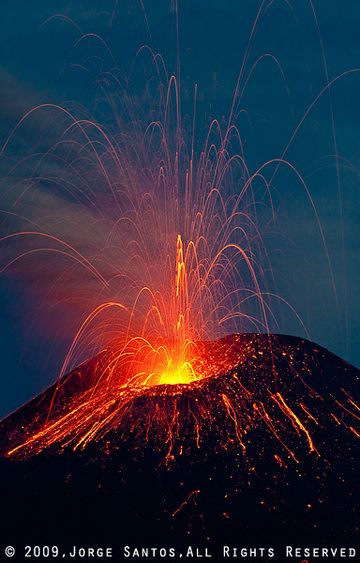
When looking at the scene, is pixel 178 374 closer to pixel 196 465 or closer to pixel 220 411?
pixel 220 411

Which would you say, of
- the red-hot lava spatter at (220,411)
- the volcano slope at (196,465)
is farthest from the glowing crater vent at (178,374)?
the volcano slope at (196,465)

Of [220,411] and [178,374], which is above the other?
[178,374]

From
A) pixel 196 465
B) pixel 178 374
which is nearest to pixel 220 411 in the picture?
pixel 196 465

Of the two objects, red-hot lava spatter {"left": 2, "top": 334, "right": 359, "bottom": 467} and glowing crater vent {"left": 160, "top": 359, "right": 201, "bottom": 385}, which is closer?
red-hot lava spatter {"left": 2, "top": 334, "right": 359, "bottom": 467}

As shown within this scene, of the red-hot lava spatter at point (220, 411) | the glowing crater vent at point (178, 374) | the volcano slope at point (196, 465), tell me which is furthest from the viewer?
the glowing crater vent at point (178, 374)

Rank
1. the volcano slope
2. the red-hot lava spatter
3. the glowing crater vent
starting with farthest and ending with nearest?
the glowing crater vent
the red-hot lava spatter
the volcano slope

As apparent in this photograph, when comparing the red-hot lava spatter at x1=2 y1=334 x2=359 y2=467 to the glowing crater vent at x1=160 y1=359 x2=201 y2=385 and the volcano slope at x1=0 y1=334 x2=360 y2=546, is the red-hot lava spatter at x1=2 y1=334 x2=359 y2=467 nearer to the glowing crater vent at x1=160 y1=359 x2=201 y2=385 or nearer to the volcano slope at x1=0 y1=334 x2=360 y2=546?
the volcano slope at x1=0 y1=334 x2=360 y2=546

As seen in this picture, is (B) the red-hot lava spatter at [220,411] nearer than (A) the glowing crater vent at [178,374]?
Yes

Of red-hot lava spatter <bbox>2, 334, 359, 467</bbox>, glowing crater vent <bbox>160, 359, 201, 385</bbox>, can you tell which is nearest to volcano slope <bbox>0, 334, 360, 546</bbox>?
red-hot lava spatter <bbox>2, 334, 359, 467</bbox>

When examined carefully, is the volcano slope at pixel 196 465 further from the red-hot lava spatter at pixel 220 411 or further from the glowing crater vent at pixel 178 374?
the glowing crater vent at pixel 178 374
